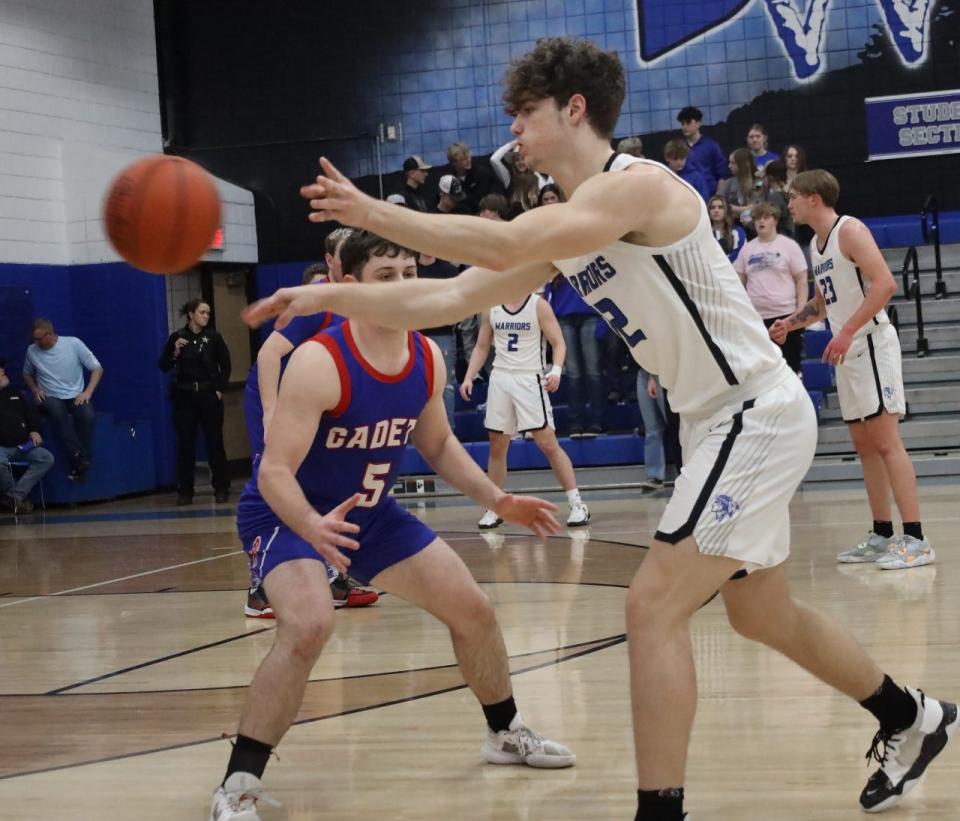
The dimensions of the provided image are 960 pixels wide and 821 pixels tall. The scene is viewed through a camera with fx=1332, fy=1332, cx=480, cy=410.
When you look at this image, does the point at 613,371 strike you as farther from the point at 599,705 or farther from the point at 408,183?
the point at 599,705

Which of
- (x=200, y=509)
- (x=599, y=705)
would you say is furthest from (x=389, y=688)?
(x=200, y=509)

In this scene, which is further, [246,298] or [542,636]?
[246,298]

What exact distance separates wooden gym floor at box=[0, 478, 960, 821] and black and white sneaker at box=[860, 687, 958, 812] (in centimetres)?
5

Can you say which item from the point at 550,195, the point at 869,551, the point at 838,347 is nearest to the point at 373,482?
the point at 838,347

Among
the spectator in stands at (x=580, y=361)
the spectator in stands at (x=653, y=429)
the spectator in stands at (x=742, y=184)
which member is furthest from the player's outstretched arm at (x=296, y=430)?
the spectator in stands at (x=742, y=184)

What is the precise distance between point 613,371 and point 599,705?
8.18 meters

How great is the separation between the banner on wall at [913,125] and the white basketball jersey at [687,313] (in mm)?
11985

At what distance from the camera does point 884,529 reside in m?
6.94

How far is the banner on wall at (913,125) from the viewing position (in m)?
14.0

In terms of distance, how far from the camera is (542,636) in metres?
5.57

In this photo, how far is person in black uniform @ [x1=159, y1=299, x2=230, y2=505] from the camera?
12609mm

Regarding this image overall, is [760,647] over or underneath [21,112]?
underneath

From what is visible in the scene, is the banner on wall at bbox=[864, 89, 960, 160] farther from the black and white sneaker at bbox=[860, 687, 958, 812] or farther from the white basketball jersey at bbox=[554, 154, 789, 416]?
the white basketball jersey at bbox=[554, 154, 789, 416]

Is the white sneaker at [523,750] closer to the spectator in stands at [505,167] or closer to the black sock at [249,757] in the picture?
the black sock at [249,757]
